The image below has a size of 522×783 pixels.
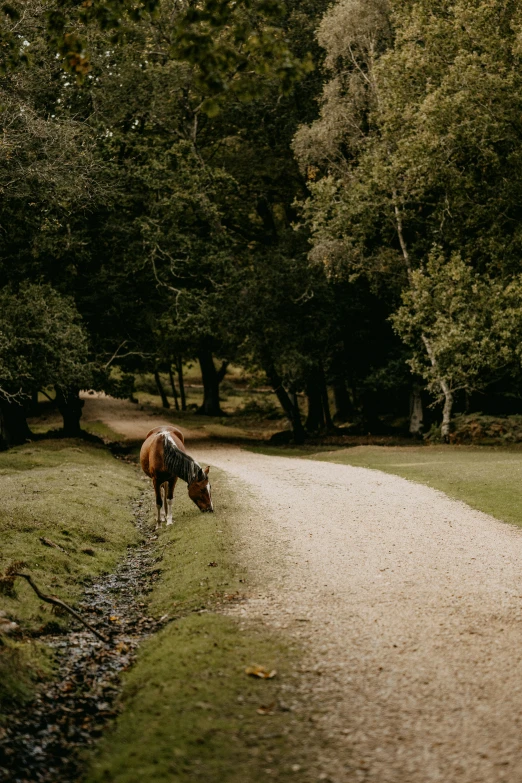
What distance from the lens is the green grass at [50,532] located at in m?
7.96

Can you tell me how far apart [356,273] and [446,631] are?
27111 millimetres

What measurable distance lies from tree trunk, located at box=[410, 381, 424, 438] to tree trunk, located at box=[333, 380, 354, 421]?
28.3 ft

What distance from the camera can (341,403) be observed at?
4884 cm

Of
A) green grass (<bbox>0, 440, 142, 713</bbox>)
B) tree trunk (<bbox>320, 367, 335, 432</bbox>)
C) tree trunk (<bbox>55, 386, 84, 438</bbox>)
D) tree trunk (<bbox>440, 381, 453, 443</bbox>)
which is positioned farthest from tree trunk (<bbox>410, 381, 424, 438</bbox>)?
green grass (<bbox>0, 440, 142, 713</bbox>)

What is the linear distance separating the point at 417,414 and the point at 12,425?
20793 mm

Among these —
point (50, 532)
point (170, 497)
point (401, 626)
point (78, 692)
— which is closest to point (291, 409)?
point (170, 497)

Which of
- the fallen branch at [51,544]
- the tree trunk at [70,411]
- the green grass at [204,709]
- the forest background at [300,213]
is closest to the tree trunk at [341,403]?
the forest background at [300,213]

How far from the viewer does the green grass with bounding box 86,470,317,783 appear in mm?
5391

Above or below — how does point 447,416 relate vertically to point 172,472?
above

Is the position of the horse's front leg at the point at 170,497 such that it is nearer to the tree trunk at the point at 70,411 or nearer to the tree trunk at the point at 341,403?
the tree trunk at the point at 70,411

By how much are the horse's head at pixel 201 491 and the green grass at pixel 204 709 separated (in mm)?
5605

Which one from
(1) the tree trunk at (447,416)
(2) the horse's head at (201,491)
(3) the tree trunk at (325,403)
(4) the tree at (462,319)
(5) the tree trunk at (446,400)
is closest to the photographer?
(2) the horse's head at (201,491)

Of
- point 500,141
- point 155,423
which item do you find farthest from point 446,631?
point 155,423

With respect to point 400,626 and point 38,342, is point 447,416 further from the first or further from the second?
point 400,626
